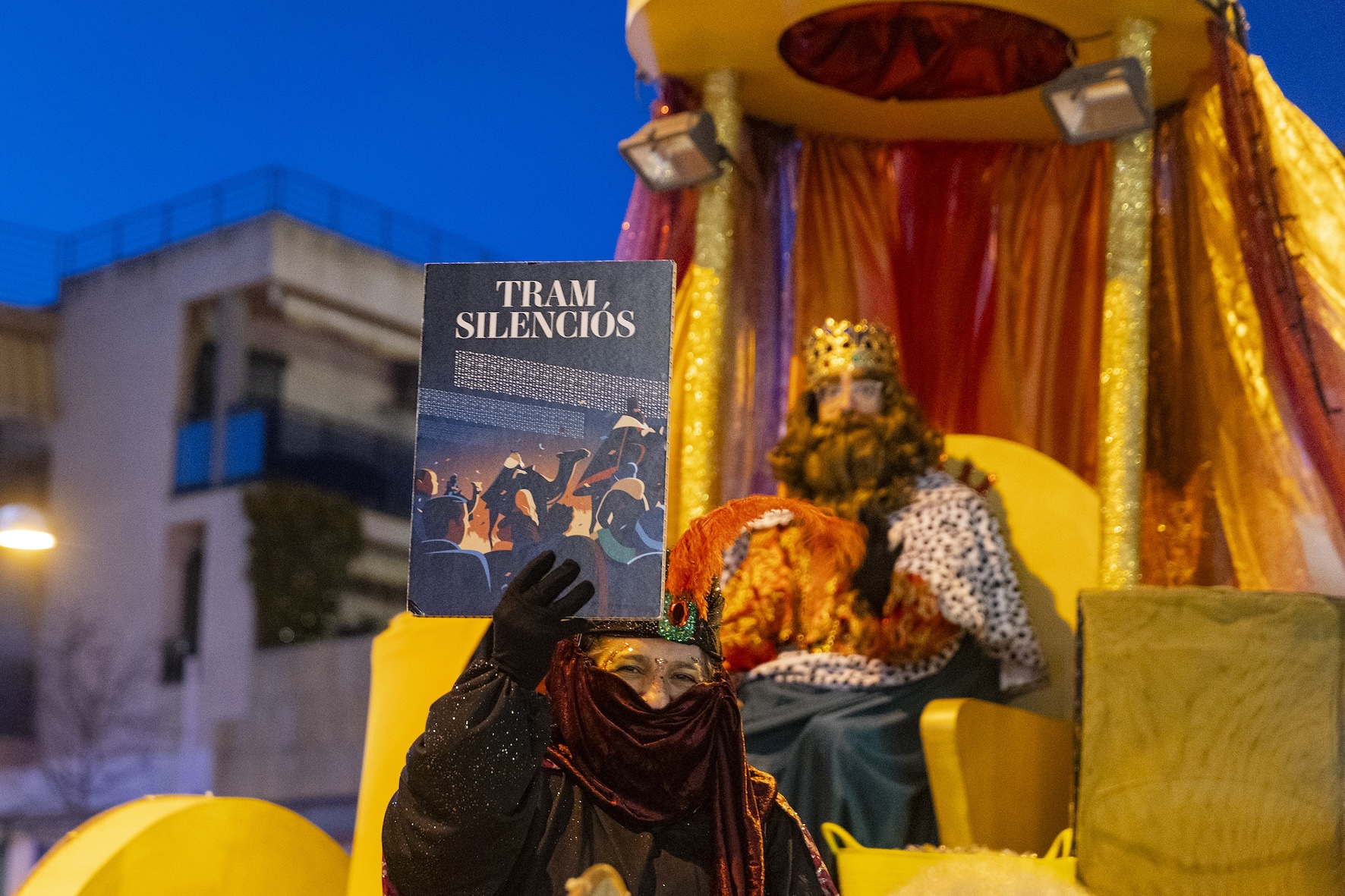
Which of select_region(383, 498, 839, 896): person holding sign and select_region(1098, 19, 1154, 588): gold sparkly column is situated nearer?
select_region(383, 498, 839, 896): person holding sign

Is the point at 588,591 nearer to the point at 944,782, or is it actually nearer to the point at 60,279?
the point at 944,782

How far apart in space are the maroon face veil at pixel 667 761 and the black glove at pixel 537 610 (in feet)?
0.87

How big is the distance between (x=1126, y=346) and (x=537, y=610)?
7.79 feet

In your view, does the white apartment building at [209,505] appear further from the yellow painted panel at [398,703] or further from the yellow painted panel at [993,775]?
the yellow painted panel at [993,775]

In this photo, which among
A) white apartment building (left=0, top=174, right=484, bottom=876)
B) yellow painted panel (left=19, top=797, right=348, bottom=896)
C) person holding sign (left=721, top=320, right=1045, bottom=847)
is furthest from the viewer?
white apartment building (left=0, top=174, right=484, bottom=876)

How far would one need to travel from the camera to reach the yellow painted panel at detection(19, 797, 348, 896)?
2.52 metres

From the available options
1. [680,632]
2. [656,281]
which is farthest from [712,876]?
[656,281]

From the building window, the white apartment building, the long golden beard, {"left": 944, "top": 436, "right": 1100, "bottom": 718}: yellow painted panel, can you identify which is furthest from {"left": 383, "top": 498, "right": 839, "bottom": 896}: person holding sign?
the building window

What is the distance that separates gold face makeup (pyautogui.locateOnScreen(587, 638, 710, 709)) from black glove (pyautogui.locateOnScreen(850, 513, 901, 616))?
1.44 m

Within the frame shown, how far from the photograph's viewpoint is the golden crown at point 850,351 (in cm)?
387

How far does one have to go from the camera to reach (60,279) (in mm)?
11383

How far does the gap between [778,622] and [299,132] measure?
928 inches

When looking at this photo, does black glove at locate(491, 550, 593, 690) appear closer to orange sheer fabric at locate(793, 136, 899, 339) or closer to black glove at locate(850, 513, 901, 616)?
black glove at locate(850, 513, 901, 616)

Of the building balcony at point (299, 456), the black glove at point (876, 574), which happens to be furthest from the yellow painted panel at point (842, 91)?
the building balcony at point (299, 456)
